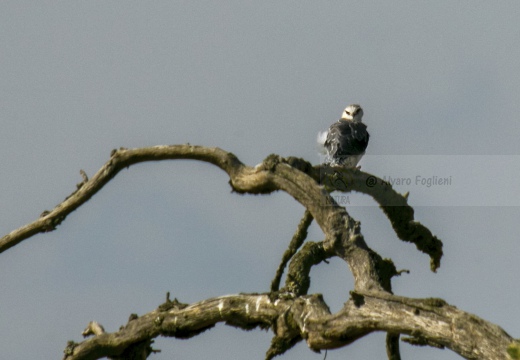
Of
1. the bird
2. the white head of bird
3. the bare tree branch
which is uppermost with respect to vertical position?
the white head of bird

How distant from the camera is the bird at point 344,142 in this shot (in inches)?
647

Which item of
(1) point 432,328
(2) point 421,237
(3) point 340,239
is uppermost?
(2) point 421,237

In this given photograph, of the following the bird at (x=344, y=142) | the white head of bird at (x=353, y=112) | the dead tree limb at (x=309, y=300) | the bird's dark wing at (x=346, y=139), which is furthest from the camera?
the white head of bird at (x=353, y=112)

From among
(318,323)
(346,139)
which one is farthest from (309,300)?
(346,139)

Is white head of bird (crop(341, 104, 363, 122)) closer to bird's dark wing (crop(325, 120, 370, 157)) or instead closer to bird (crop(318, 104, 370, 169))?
bird (crop(318, 104, 370, 169))

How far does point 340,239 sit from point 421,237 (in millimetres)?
3178

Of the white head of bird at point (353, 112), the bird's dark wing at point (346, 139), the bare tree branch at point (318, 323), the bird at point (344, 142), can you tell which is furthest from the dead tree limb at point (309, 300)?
the white head of bird at point (353, 112)

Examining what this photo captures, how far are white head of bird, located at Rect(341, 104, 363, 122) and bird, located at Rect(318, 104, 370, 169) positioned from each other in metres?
2.82

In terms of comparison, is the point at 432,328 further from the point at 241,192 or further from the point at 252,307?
the point at 241,192

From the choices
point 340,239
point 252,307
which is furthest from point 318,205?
point 252,307

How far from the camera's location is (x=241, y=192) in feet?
32.4

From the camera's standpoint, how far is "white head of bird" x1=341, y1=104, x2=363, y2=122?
2091 cm

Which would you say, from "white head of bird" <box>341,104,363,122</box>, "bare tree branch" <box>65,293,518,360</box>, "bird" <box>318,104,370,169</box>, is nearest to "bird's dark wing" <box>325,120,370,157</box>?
"bird" <box>318,104,370,169</box>

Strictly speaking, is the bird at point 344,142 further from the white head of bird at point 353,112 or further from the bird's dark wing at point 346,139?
the white head of bird at point 353,112
